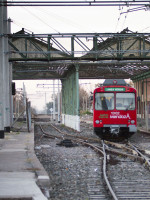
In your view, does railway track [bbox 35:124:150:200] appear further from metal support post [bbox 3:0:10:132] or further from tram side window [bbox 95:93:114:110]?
metal support post [bbox 3:0:10:132]

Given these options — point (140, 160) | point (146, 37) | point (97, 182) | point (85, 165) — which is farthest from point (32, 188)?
point (146, 37)

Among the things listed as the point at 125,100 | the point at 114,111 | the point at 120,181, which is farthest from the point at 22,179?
the point at 125,100

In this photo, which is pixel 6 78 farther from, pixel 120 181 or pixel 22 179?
pixel 120 181

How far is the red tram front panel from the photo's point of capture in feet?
59.3

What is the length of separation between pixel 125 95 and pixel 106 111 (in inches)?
50.5

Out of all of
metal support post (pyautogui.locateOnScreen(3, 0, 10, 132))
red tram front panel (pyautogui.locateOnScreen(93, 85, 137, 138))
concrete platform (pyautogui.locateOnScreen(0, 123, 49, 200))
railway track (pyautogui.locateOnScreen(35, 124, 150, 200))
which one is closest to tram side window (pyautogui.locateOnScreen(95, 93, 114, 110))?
red tram front panel (pyautogui.locateOnScreen(93, 85, 137, 138))

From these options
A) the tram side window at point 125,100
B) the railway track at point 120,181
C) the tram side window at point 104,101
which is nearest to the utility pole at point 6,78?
the tram side window at point 104,101

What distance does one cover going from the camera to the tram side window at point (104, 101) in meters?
18.3

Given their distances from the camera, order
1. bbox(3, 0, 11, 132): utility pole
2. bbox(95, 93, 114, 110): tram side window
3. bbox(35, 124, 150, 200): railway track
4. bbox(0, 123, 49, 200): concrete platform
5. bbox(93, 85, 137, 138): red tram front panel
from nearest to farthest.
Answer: bbox(0, 123, 49, 200): concrete platform
bbox(35, 124, 150, 200): railway track
bbox(93, 85, 137, 138): red tram front panel
bbox(95, 93, 114, 110): tram side window
bbox(3, 0, 11, 132): utility pole

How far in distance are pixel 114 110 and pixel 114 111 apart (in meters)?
0.05

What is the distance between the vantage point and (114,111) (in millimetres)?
18172

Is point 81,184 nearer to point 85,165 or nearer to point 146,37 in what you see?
point 85,165

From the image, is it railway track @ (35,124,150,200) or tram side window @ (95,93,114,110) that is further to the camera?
tram side window @ (95,93,114,110)

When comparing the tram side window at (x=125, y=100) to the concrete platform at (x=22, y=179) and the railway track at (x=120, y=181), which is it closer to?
the railway track at (x=120, y=181)
